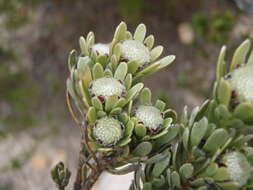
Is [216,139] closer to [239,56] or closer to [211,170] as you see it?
[211,170]

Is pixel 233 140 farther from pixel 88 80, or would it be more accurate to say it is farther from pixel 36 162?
pixel 36 162

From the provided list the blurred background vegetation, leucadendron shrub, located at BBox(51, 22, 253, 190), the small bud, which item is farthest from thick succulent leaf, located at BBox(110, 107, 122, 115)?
the blurred background vegetation

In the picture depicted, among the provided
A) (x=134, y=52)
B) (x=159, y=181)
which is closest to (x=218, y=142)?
(x=159, y=181)

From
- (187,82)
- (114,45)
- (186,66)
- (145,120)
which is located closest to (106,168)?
(145,120)

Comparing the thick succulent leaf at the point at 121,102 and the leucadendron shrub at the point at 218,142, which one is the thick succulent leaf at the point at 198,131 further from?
the thick succulent leaf at the point at 121,102

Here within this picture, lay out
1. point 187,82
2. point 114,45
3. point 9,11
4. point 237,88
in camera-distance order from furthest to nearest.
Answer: point 9,11
point 187,82
point 114,45
point 237,88

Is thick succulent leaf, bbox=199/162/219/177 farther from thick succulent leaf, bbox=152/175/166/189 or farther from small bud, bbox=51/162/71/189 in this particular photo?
small bud, bbox=51/162/71/189

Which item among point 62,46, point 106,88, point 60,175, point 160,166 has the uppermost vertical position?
point 106,88
